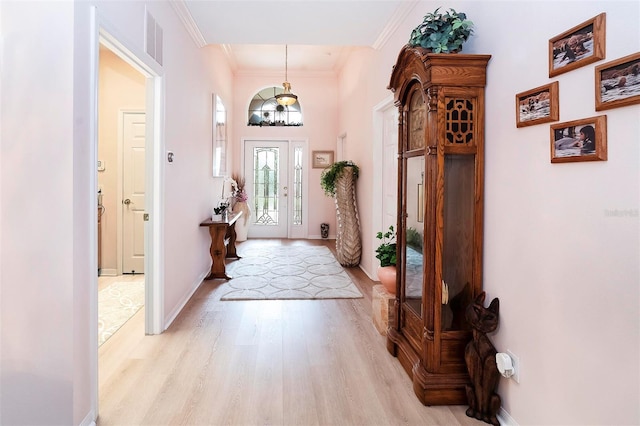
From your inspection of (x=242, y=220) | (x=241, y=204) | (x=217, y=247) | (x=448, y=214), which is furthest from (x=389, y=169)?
(x=242, y=220)

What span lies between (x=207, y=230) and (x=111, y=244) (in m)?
1.20

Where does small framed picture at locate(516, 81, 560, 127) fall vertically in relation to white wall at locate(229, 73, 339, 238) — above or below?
below

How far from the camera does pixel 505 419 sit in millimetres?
1885

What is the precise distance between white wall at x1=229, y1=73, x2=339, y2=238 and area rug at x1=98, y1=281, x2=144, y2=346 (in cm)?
389

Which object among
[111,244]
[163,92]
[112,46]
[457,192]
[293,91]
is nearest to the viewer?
[457,192]

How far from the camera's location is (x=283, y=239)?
789cm

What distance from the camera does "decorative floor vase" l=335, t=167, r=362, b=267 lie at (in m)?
5.42

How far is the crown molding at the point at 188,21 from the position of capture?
3.30m

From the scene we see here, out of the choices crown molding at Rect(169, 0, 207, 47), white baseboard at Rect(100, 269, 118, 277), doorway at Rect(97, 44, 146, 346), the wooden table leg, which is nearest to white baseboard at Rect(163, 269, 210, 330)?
the wooden table leg

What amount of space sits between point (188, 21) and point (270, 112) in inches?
169

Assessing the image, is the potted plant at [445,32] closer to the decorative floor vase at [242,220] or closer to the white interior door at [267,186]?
the decorative floor vase at [242,220]

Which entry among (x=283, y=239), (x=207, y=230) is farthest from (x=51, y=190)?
(x=283, y=239)

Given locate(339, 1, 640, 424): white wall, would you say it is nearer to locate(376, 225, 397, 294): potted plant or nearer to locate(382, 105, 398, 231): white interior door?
locate(376, 225, 397, 294): potted plant

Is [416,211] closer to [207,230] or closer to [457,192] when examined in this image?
[457,192]
